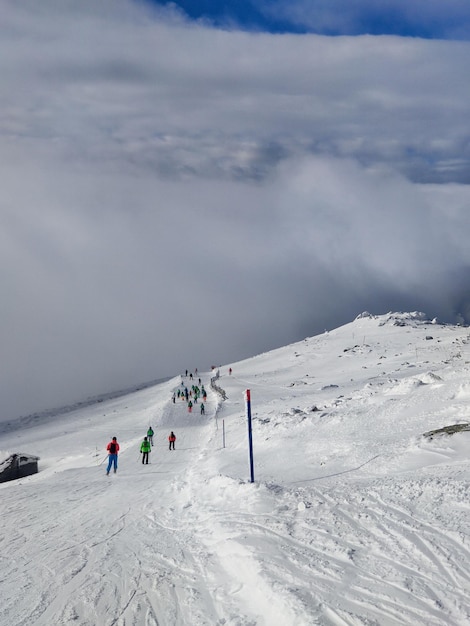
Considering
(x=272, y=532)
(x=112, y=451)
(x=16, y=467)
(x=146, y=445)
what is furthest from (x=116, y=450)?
(x=272, y=532)

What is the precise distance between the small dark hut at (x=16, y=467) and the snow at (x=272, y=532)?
21.1 ft

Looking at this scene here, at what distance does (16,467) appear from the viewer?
28.9 m

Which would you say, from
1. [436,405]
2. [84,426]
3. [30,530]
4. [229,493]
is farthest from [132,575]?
[84,426]

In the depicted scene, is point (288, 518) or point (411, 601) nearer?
point (411, 601)

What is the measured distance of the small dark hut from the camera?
93.1 feet

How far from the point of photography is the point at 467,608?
720 cm

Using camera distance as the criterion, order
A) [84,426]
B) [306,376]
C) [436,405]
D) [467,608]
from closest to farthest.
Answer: [467,608]
[436,405]
[84,426]
[306,376]

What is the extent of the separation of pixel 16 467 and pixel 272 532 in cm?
2331

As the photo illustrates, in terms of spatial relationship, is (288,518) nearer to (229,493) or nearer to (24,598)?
(229,493)

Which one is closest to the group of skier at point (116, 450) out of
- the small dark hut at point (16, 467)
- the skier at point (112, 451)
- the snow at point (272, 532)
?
the skier at point (112, 451)

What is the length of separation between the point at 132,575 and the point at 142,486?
10341 millimetres

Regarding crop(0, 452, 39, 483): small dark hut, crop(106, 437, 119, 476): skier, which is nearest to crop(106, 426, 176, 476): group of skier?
crop(106, 437, 119, 476): skier

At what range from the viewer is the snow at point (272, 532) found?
26.2ft

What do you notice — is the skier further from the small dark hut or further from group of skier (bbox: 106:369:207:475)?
the small dark hut
